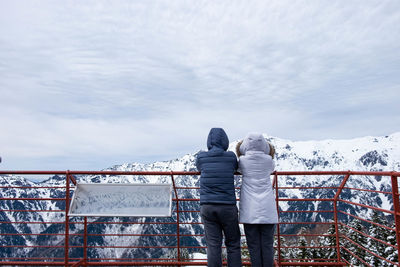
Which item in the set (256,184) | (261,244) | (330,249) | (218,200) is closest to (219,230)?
(218,200)

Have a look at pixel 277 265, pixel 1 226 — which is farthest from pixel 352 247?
pixel 1 226

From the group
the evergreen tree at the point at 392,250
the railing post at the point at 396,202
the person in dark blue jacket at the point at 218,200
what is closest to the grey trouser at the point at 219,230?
the person in dark blue jacket at the point at 218,200

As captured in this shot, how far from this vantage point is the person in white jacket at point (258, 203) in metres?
4.92

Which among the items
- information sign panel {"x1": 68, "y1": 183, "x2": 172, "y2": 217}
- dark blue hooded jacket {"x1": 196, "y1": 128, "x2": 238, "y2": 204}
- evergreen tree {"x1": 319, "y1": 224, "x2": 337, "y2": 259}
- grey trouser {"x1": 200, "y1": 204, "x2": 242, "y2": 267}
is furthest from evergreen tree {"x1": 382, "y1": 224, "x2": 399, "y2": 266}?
dark blue hooded jacket {"x1": 196, "y1": 128, "x2": 238, "y2": 204}

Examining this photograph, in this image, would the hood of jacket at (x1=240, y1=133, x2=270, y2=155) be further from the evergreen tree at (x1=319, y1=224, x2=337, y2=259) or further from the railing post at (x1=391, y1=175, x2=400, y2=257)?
the evergreen tree at (x1=319, y1=224, x2=337, y2=259)

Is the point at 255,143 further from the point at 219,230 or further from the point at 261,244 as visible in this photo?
the point at 261,244

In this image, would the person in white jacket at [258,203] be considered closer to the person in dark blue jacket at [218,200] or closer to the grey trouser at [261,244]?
the grey trouser at [261,244]

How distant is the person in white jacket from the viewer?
16.1 ft

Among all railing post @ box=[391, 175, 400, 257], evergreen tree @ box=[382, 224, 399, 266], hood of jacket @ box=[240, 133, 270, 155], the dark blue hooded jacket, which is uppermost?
hood of jacket @ box=[240, 133, 270, 155]

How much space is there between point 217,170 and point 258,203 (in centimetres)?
74

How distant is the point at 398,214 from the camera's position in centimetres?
451

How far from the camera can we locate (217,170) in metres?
4.97

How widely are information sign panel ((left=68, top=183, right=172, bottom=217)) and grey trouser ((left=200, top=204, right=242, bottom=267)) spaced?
107 centimetres

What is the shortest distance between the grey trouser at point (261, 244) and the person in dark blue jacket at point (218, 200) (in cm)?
20
